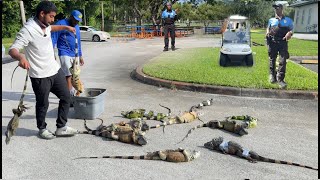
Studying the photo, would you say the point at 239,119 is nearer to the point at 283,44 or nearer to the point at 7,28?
the point at 283,44

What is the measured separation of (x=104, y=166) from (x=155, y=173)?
602 millimetres

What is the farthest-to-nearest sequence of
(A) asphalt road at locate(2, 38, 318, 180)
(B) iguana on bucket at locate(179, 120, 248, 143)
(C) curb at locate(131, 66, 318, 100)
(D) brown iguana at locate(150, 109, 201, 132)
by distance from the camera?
(C) curb at locate(131, 66, 318, 100)
(D) brown iguana at locate(150, 109, 201, 132)
(B) iguana on bucket at locate(179, 120, 248, 143)
(A) asphalt road at locate(2, 38, 318, 180)

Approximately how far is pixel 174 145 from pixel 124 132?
2.28ft

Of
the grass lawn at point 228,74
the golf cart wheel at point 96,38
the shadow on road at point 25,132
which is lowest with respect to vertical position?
the golf cart wheel at point 96,38

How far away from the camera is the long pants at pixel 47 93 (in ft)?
14.9

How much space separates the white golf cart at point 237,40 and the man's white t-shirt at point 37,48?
5463 millimetres

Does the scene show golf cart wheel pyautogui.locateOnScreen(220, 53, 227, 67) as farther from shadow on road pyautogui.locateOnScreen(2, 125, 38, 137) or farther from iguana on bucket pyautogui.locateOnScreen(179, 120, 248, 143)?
shadow on road pyautogui.locateOnScreen(2, 125, 38, 137)

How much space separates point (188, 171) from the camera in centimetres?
379

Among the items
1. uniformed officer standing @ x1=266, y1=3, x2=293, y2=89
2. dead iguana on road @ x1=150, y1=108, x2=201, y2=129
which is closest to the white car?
uniformed officer standing @ x1=266, y1=3, x2=293, y2=89

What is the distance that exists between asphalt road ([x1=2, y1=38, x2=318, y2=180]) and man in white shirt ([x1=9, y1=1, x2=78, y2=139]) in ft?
1.79

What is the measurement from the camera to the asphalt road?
3758 mm

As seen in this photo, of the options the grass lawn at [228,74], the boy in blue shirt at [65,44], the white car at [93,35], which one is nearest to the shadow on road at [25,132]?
the boy in blue shirt at [65,44]

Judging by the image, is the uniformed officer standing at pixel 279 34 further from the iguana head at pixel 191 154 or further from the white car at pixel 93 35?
the white car at pixel 93 35

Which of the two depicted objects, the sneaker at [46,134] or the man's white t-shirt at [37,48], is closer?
the man's white t-shirt at [37,48]
